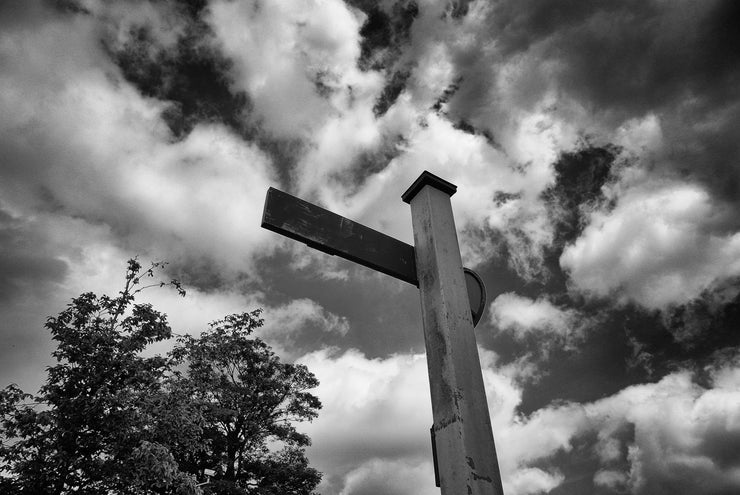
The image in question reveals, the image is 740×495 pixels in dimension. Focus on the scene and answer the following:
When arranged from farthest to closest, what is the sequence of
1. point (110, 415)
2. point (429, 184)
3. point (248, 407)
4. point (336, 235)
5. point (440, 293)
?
point (248, 407)
point (110, 415)
point (429, 184)
point (336, 235)
point (440, 293)

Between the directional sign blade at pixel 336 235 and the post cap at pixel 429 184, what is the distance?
0.95 ft

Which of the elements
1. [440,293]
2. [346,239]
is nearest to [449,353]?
[440,293]

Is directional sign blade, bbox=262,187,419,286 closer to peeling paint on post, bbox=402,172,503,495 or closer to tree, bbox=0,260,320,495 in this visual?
peeling paint on post, bbox=402,172,503,495

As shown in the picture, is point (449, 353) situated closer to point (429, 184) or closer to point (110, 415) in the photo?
point (429, 184)

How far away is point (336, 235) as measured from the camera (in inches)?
87.4

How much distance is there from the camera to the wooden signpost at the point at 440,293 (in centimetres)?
162

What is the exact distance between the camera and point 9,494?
8.99m

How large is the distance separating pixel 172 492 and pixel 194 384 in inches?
117

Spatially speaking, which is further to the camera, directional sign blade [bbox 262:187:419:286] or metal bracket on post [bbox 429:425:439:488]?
directional sign blade [bbox 262:187:419:286]

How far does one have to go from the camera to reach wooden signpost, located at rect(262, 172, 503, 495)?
1.62 meters

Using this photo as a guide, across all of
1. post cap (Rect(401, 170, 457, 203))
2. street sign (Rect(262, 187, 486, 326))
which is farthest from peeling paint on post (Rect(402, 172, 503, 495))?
street sign (Rect(262, 187, 486, 326))

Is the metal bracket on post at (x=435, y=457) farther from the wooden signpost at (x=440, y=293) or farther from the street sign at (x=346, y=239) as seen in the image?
the street sign at (x=346, y=239)

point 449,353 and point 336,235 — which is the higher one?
point 336,235

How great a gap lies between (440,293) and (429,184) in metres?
0.67
